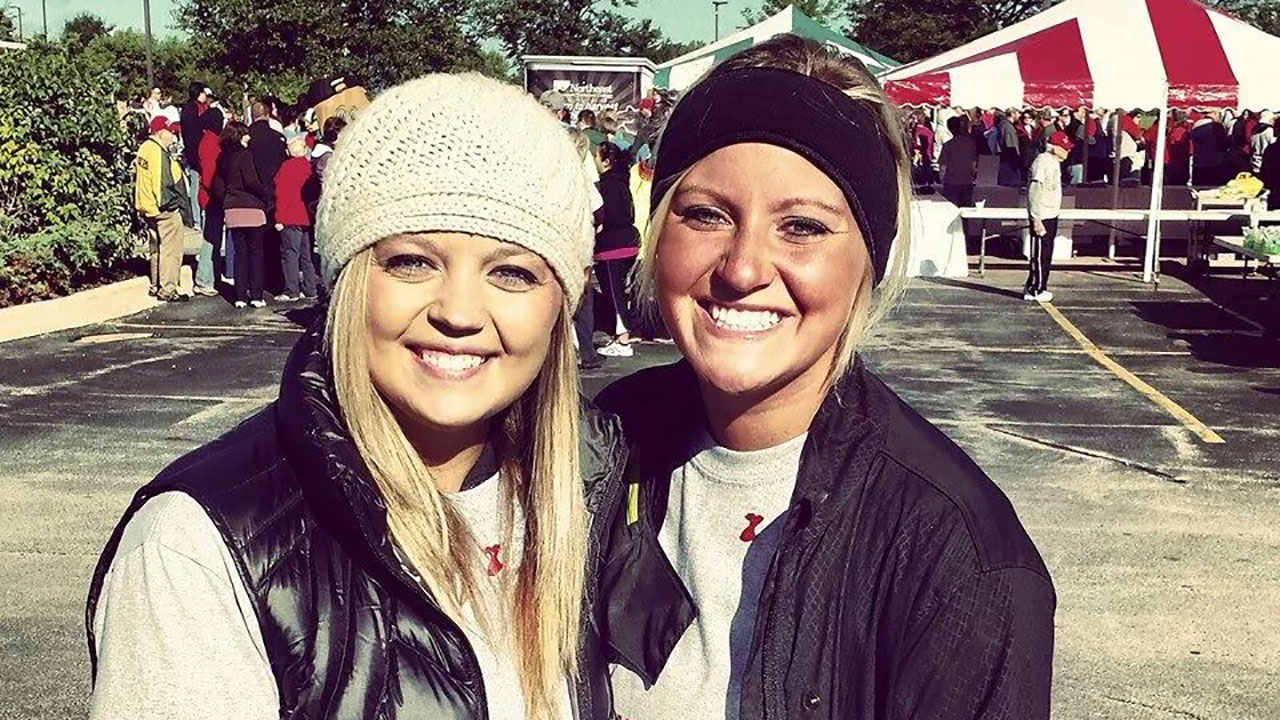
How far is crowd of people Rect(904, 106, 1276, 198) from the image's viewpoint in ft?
64.6

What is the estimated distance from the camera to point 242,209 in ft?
45.5

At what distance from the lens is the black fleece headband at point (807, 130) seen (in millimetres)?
1982

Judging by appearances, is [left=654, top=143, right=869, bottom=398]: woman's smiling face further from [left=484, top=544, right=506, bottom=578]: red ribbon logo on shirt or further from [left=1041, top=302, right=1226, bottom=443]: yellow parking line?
[left=1041, top=302, right=1226, bottom=443]: yellow parking line

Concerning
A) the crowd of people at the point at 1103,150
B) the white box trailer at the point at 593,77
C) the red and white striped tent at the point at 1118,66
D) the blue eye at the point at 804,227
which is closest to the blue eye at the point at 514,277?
the blue eye at the point at 804,227

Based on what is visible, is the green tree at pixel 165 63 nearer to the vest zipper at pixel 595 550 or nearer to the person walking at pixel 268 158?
the person walking at pixel 268 158

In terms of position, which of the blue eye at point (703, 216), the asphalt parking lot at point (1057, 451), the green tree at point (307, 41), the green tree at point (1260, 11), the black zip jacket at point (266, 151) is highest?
the green tree at point (1260, 11)

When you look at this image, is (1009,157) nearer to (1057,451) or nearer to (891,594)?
(1057,451)

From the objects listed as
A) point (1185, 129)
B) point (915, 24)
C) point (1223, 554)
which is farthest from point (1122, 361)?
point (915, 24)

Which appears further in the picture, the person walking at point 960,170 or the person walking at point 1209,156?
the person walking at point 1209,156

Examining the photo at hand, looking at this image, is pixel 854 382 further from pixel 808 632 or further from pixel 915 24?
pixel 915 24

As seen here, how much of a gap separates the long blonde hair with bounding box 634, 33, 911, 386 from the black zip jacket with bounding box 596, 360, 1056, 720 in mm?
137

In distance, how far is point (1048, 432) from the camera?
8.51 metres

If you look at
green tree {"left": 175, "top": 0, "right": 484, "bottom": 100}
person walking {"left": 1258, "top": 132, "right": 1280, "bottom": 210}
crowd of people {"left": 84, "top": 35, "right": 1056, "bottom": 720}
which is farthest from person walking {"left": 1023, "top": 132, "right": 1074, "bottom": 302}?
green tree {"left": 175, "top": 0, "right": 484, "bottom": 100}

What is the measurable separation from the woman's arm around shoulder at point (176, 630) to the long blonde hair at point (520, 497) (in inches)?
10.4
